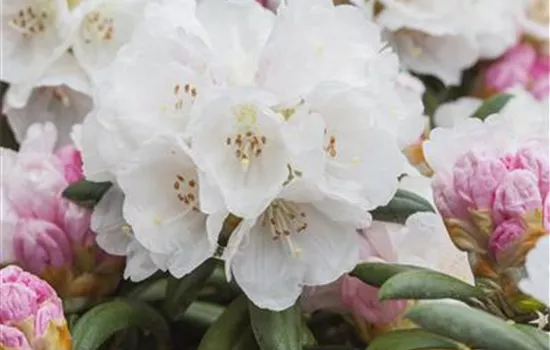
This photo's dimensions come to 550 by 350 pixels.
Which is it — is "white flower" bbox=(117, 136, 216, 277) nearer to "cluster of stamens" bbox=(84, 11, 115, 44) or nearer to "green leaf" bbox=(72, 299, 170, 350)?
"green leaf" bbox=(72, 299, 170, 350)

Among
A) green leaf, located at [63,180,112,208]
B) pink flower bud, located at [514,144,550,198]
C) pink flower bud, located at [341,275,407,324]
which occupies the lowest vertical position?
pink flower bud, located at [341,275,407,324]

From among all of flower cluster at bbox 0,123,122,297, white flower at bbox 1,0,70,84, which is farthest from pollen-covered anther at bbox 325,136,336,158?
white flower at bbox 1,0,70,84

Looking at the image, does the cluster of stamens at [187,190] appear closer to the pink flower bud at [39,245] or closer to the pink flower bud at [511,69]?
the pink flower bud at [39,245]

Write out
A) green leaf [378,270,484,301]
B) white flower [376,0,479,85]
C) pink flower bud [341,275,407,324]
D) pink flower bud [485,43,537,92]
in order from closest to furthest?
green leaf [378,270,484,301], pink flower bud [341,275,407,324], white flower [376,0,479,85], pink flower bud [485,43,537,92]

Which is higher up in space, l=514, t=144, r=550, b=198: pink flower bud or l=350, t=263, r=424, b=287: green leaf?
l=514, t=144, r=550, b=198: pink flower bud

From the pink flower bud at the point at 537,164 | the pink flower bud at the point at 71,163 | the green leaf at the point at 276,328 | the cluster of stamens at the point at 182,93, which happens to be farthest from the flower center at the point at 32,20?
the pink flower bud at the point at 537,164

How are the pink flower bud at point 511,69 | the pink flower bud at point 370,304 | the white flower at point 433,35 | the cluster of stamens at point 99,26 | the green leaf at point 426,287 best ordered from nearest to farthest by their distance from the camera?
the green leaf at point 426,287 < the pink flower bud at point 370,304 < the cluster of stamens at point 99,26 < the white flower at point 433,35 < the pink flower bud at point 511,69

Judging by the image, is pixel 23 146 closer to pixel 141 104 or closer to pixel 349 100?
pixel 141 104
